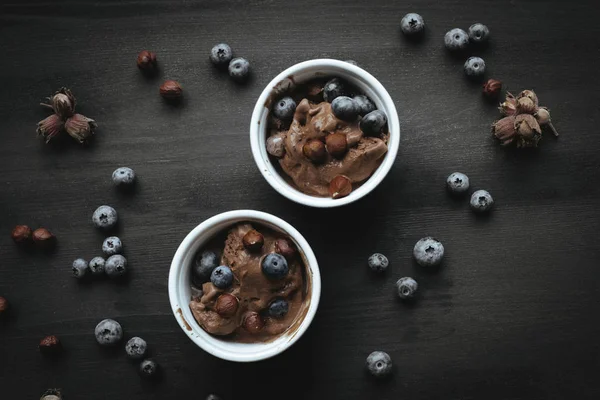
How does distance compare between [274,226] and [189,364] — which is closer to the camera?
[274,226]

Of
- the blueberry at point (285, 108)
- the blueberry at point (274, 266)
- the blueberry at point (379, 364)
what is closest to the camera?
the blueberry at point (274, 266)

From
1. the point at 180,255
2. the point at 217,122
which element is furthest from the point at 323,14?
the point at 180,255

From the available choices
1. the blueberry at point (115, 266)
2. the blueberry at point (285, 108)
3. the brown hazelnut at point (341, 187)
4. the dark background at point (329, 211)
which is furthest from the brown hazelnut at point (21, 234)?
the brown hazelnut at point (341, 187)

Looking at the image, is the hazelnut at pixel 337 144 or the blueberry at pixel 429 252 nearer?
the hazelnut at pixel 337 144

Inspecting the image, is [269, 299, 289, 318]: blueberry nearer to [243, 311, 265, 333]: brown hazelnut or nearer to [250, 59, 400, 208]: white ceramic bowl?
[243, 311, 265, 333]: brown hazelnut

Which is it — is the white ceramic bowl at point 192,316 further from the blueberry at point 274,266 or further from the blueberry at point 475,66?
the blueberry at point 475,66

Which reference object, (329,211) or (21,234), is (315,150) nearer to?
(329,211)

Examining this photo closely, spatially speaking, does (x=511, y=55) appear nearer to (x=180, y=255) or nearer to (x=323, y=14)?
(x=323, y=14)
